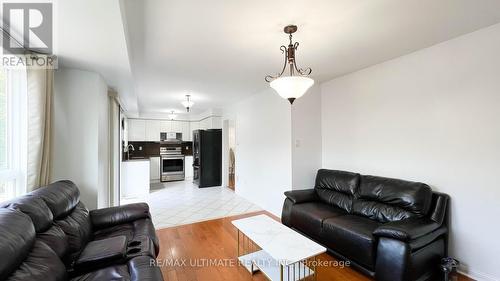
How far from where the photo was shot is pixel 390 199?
8.27 feet

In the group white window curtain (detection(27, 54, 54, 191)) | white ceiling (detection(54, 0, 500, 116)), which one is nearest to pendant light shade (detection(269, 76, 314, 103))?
white ceiling (detection(54, 0, 500, 116))

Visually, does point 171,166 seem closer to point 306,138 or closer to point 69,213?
point 306,138

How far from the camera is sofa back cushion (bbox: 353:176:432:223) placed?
2.28 m

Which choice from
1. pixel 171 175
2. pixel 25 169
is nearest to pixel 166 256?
pixel 25 169

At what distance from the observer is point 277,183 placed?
3969 millimetres

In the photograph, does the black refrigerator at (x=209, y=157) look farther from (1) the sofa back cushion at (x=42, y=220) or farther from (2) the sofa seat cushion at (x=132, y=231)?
(1) the sofa back cushion at (x=42, y=220)

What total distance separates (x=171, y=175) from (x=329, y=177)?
560 centimetres

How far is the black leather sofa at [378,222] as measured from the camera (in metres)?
1.91

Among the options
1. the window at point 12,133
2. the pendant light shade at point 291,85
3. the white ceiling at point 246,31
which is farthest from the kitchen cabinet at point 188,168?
the pendant light shade at point 291,85

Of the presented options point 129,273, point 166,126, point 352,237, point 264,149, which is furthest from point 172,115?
point 352,237

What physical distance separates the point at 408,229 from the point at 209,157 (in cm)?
524

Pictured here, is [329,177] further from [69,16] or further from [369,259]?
[69,16]

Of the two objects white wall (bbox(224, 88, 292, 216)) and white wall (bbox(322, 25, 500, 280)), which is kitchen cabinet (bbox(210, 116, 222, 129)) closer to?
white wall (bbox(224, 88, 292, 216))

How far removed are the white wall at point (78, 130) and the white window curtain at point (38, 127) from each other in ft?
1.41
